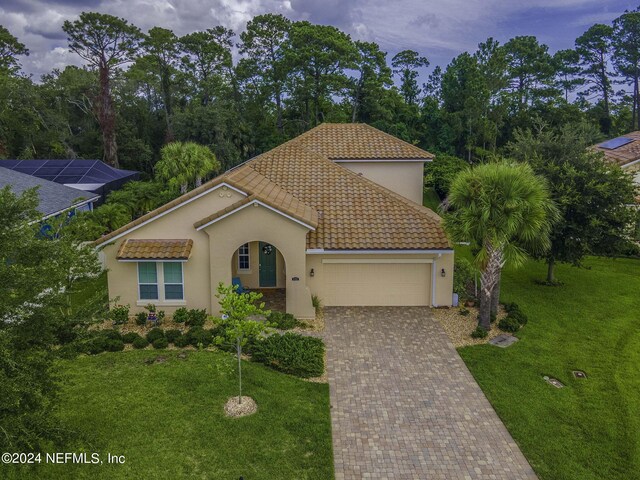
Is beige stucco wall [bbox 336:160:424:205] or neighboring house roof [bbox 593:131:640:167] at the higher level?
neighboring house roof [bbox 593:131:640:167]

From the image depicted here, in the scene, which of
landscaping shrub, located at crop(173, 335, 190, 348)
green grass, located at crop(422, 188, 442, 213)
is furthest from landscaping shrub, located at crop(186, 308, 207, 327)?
green grass, located at crop(422, 188, 442, 213)

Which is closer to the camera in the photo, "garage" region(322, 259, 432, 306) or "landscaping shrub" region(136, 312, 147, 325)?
"landscaping shrub" region(136, 312, 147, 325)

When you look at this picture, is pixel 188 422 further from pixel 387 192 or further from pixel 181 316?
pixel 387 192

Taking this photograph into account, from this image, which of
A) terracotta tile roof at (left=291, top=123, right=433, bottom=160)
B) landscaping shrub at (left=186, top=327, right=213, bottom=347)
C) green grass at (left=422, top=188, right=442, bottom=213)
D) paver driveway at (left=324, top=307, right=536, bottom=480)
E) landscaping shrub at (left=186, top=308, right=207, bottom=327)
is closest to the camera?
paver driveway at (left=324, top=307, right=536, bottom=480)

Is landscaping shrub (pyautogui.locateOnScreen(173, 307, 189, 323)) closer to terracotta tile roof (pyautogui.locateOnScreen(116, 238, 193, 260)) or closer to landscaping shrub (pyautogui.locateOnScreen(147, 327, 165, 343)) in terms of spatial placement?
landscaping shrub (pyautogui.locateOnScreen(147, 327, 165, 343))

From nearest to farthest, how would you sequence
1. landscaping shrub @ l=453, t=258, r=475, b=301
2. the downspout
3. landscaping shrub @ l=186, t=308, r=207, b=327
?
landscaping shrub @ l=186, t=308, r=207, b=327 → the downspout → landscaping shrub @ l=453, t=258, r=475, b=301

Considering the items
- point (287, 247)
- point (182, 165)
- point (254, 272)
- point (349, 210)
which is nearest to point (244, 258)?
point (254, 272)

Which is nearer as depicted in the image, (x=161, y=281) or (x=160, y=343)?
(x=160, y=343)

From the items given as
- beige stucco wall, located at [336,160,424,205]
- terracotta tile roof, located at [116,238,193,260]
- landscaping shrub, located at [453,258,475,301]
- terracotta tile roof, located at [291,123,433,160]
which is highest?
terracotta tile roof, located at [291,123,433,160]
